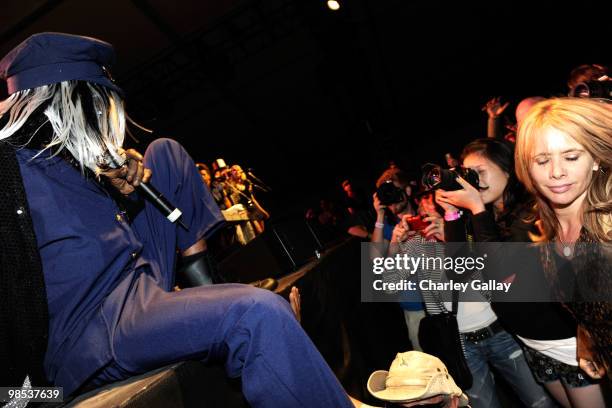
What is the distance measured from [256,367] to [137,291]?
42 cm

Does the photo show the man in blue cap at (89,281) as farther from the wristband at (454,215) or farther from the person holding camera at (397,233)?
the person holding camera at (397,233)

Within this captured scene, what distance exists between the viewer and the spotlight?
594 centimetres

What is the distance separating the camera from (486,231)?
198cm

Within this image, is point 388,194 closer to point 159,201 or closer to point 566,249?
point 566,249

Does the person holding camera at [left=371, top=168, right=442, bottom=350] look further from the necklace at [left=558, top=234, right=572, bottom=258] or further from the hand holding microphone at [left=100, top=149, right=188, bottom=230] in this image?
the hand holding microphone at [left=100, top=149, right=188, bottom=230]

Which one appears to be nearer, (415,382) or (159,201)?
(159,201)

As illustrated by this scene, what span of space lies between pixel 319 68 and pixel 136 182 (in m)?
6.40

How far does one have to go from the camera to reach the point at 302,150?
11.5 meters

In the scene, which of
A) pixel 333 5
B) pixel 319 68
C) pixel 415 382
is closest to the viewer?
pixel 415 382

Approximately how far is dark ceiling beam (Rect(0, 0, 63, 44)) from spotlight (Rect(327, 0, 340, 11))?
3.53 metres

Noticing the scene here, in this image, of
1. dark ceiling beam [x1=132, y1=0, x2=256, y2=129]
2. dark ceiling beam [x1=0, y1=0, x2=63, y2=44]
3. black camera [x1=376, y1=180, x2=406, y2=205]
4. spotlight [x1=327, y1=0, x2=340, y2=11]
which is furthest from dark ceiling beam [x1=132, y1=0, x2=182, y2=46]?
black camera [x1=376, y1=180, x2=406, y2=205]

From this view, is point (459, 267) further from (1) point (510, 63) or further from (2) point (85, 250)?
(1) point (510, 63)

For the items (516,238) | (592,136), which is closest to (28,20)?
(516,238)

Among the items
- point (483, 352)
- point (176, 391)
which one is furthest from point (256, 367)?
point (483, 352)
